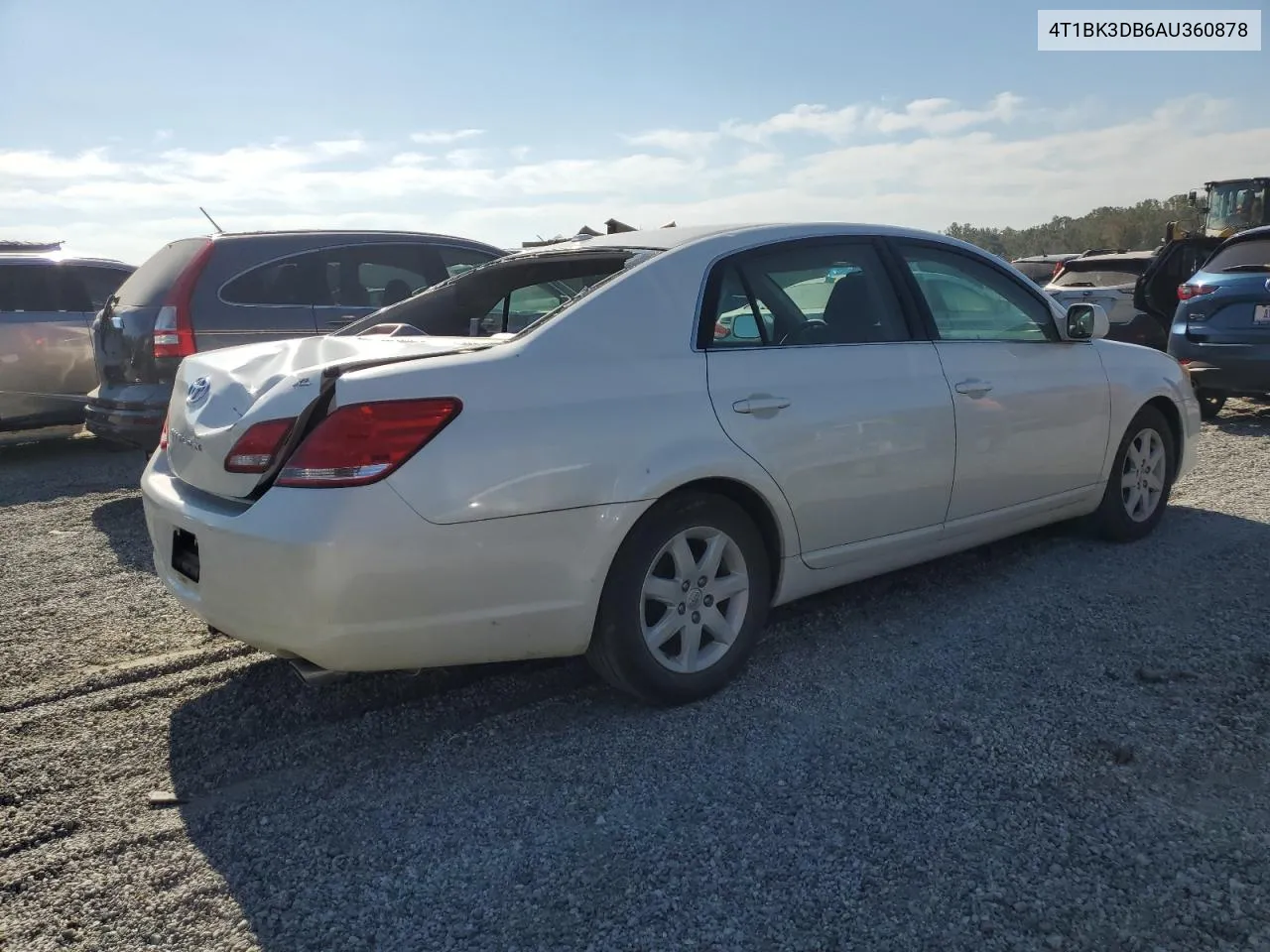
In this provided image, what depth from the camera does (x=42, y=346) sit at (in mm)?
8914

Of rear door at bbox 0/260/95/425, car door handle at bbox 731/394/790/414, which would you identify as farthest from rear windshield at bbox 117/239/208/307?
car door handle at bbox 731/394/790/414

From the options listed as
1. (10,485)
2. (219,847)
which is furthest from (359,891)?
(10,485)

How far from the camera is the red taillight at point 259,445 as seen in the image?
3.05m

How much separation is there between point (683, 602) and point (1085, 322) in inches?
101

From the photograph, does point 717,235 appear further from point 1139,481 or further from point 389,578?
point 1139,481

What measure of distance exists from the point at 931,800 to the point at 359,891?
1.51 m

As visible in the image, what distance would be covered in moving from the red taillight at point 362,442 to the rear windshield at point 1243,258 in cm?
800

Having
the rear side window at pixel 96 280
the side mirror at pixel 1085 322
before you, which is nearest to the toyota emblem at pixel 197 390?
the side mirror at pixel 1085 322

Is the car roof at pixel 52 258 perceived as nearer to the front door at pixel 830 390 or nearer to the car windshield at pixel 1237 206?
the front door at pixel 830 390

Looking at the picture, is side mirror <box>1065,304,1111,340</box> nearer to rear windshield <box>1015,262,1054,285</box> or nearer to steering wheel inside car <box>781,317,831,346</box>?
steering wheel inside car <box>781,317,831,346</box>

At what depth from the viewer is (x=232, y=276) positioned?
6.97 metres

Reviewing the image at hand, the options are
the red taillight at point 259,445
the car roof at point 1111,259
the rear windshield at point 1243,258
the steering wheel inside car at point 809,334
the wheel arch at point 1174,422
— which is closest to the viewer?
the red taillight at point 259,445

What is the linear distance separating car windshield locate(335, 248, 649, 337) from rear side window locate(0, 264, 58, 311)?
5782 millimetres

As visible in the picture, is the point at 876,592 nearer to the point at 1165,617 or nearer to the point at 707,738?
the point at 1165,617
